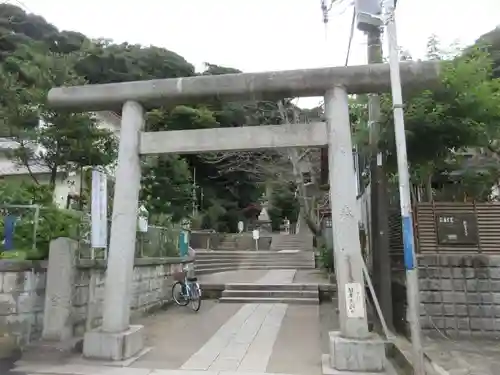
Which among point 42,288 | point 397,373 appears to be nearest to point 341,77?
point 397,373

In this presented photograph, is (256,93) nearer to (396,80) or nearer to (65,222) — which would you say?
(396,80)

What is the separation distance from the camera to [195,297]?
11.4m

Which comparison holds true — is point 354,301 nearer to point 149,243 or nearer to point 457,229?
point 457,229

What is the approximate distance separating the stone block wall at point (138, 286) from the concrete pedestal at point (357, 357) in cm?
482

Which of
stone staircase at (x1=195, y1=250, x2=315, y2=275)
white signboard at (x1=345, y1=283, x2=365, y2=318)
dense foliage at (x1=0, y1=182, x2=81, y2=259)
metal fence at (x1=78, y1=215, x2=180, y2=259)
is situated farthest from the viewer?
stone staircase at (x1=195, y1=250, x2=315, y2=275)

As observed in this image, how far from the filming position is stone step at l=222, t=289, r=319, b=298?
12.5 metres

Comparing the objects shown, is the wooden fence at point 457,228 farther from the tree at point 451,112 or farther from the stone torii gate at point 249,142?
the stone torii gate at point 249,142

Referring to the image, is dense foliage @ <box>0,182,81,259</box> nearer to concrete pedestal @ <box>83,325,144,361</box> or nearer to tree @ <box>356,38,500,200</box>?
concrete pedestal @ <box>83,325,144,361</box>

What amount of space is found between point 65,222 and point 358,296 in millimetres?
5837

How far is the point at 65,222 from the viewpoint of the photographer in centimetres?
805

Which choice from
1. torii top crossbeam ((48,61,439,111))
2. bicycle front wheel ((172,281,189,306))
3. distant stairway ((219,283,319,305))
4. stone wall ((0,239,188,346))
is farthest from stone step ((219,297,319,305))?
torii top crossbeam ((48,61,439,111))

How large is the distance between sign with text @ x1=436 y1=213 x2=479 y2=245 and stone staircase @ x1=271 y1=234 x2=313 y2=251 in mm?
19585

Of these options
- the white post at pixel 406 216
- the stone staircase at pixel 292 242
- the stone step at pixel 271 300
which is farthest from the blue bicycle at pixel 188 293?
the stone staircase at pixel 292 242

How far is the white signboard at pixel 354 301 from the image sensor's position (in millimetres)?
6043
